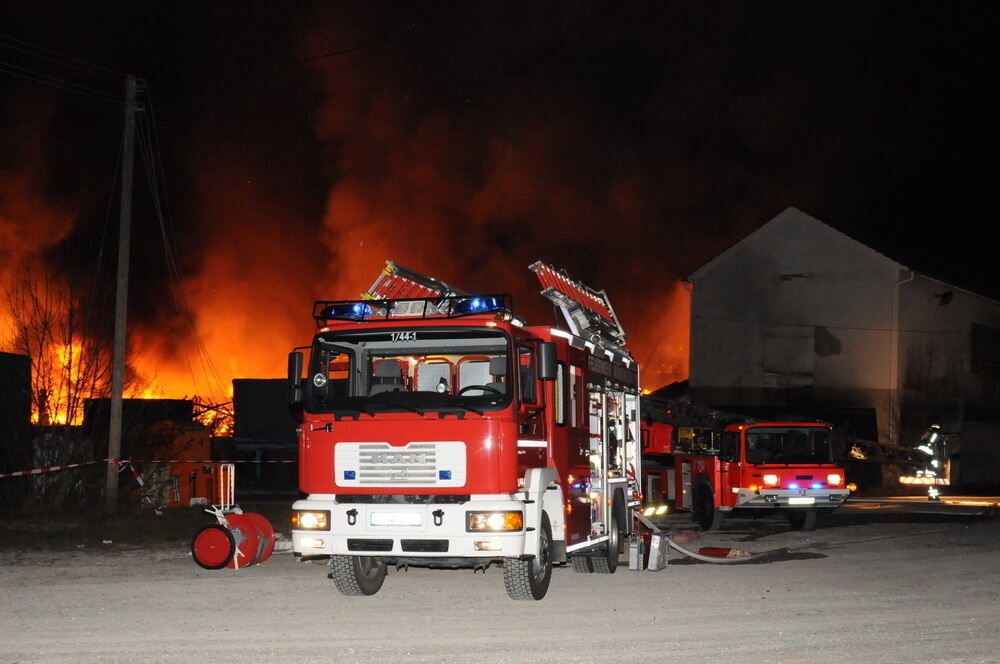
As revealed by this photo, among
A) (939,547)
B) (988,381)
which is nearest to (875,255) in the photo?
(988,381)

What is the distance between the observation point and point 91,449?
71.8 ft

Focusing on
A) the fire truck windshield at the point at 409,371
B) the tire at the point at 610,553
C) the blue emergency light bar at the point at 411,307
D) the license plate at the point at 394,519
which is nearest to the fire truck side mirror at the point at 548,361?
the fire truck windshield at the point at 409,371

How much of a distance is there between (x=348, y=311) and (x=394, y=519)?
2.12 metres

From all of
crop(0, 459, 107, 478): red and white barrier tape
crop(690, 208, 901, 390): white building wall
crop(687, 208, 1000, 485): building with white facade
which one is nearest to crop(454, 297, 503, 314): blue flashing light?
crop(0, 459, 107, 478): red and white barrier tape

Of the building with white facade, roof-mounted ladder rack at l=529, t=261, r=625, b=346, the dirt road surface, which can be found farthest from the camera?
the building with white facade

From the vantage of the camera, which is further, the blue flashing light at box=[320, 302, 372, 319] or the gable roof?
the gable roof

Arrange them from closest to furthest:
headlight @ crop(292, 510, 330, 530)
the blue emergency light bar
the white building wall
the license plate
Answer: the license plate → headlight @ crop(292, 510, 330, 530) → the blue emergency light bar → the white building wall

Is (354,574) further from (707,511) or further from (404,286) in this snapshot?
(707,511)

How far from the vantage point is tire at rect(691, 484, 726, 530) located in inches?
825

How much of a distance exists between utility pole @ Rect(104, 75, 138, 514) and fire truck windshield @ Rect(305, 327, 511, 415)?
1150cm

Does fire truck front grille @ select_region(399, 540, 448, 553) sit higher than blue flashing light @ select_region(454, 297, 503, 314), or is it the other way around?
blue flashing light @ select_region(454, 297, 503, 314)

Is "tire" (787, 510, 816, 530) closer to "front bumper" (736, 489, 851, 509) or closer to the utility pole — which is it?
"front bumper" (736, 489, 851, 509)

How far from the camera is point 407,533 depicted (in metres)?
10.1

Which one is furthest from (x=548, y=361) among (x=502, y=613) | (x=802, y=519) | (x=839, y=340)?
(x=839, y=340)
